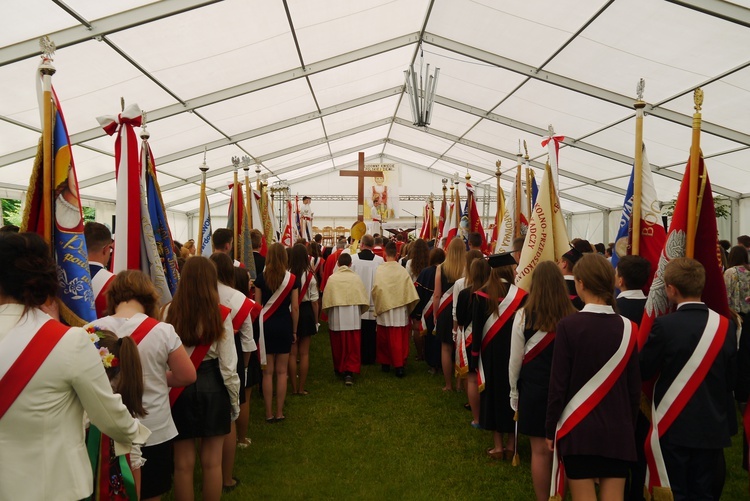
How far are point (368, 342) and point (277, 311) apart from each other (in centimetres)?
276

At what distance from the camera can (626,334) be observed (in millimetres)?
2844

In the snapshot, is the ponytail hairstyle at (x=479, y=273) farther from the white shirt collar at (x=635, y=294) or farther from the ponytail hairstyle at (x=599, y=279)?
the ponytail hairstyle at (x=599, y=279)

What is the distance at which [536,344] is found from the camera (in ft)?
12.1

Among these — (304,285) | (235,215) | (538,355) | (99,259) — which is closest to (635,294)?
(538,355)

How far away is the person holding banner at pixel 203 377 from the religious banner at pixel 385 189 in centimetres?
2405

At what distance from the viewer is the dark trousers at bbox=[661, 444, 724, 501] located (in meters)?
2.96

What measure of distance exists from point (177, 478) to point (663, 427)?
284cm

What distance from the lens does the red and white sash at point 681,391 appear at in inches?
116

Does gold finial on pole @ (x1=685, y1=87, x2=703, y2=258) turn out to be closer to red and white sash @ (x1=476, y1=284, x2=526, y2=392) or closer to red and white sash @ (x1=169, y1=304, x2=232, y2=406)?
red and white sash @ (x1=476, y1=284, x2=526, y2=392)

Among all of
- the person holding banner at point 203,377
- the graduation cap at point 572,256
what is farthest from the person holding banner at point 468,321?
the person holding banner at point 203,377

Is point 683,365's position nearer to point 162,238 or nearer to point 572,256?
point 572,256

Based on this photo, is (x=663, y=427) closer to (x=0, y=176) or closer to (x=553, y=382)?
(x=553, y=382)

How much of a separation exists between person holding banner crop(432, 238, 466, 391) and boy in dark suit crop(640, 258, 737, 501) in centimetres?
355

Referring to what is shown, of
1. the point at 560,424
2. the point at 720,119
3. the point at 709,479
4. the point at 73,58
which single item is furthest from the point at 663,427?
the point at 720,119
